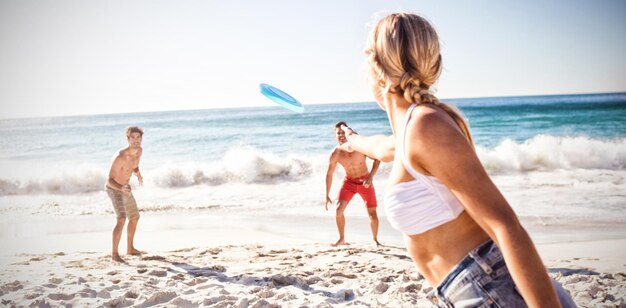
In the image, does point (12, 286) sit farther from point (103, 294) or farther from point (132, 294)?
point (132, 294)

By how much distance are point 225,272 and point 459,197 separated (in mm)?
5015

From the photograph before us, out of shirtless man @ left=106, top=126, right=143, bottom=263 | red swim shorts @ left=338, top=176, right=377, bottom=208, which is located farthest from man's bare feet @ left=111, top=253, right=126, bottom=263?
red swim shorts @ left=338, top=176, right=377, bottom=208

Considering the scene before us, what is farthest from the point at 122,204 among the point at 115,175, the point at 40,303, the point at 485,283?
the point at 485,283

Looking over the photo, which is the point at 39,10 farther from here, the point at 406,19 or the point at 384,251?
the point at 406,19

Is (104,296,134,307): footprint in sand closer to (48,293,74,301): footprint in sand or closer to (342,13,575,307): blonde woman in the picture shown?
(48,293,74,301): footprint in sand

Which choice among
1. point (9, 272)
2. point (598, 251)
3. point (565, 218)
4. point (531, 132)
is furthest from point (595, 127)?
point (9, 272)

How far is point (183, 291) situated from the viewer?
4.94 meters

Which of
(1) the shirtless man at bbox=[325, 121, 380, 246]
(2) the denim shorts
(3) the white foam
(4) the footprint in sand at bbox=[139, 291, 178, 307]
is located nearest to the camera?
(2) the denim shorts

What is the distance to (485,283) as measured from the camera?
1.19 m

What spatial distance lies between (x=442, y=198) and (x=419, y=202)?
71 mm

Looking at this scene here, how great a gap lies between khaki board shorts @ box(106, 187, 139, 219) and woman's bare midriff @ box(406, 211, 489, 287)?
20.6 ft

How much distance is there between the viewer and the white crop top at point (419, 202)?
1196mm

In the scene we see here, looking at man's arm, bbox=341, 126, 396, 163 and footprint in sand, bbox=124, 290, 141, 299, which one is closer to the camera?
man's arm, bbox=341, 126, 396, 163

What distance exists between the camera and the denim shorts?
1166 mm
